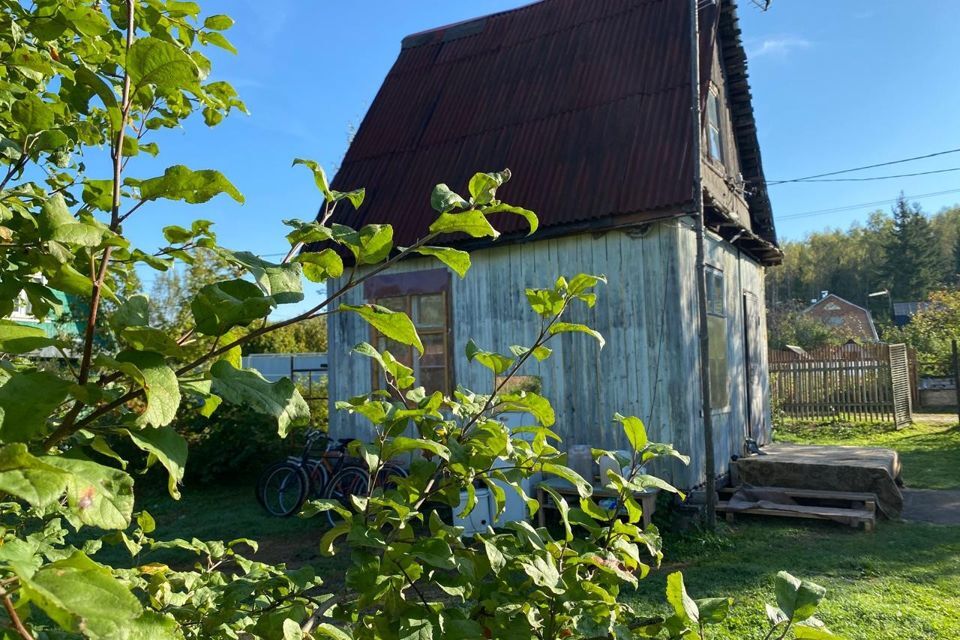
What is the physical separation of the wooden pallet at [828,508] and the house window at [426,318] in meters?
3.79

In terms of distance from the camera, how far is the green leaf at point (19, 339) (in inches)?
30.7

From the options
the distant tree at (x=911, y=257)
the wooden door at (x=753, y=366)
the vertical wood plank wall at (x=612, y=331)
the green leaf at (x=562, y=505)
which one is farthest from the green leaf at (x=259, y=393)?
the distant tree at (x=911, y=257)

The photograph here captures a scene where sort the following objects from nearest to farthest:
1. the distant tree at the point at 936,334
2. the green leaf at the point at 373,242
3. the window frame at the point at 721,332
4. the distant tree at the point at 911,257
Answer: the green leaf at the point at 373,242
the window frame at the point at 721,332
the distant tree at the point at 936,334
the distant tree at the point at 911,257

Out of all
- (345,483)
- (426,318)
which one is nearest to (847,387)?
(426,318)

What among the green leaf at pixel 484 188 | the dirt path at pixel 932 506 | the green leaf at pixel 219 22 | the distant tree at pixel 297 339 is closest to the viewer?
the green leaf at pixel 484 188

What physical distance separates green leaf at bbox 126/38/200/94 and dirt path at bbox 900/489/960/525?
8.62 m

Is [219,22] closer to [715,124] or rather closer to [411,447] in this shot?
[411,447]

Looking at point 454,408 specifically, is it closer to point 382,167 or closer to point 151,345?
point 151,345

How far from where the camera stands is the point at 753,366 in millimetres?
10211

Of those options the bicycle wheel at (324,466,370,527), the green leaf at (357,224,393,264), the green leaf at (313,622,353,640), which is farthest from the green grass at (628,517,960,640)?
the bicycle wheel at (324,466,370,527)

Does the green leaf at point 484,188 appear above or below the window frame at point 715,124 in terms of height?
below

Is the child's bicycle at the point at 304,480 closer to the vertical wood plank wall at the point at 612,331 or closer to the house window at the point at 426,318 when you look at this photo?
the house window at the point at 426,318

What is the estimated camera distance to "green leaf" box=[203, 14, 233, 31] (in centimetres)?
155

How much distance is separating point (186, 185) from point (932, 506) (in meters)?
9.53
